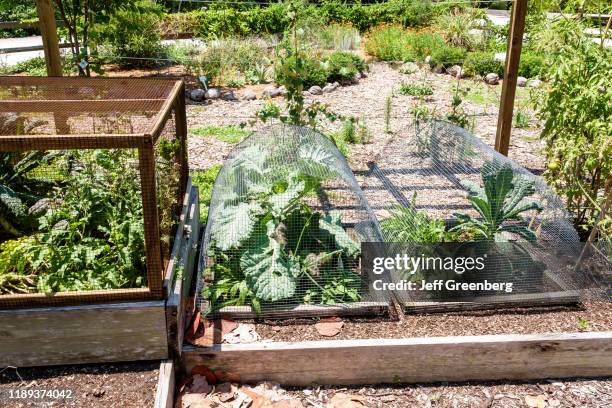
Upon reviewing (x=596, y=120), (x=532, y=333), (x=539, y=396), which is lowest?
(x=539, y=396)

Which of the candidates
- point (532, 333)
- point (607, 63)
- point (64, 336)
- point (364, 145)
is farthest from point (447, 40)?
point (64, 336)

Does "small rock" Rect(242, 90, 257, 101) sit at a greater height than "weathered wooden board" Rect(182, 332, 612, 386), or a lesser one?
greater

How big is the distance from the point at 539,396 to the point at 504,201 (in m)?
1.27

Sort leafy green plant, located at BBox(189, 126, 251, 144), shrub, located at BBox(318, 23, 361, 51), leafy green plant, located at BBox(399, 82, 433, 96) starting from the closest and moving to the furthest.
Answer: leafy green plant, located at BBox(189, 126, 251, 144), leafy green plant, located at BBox(399, 82, 433, 96), shrub, located at BBox(318, 23, 361, 51)

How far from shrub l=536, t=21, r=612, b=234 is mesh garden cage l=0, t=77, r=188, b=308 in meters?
2.68

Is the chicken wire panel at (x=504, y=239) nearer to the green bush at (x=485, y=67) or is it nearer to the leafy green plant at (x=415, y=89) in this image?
the leafy green plant at (x=415, y=89)

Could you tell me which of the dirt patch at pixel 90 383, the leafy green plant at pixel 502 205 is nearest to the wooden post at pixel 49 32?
the dirt patch at pixel 90 383

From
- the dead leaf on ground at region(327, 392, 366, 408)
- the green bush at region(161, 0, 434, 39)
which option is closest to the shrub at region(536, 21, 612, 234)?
the dead leaf on ground at region(327, 392, 366, 408)

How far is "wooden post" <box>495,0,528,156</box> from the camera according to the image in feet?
17.1

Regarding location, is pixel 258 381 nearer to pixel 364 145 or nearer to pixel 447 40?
pixel 364 145

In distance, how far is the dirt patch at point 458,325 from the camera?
3.37 meters

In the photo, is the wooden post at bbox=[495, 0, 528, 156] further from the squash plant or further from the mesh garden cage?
the mesh garden cage

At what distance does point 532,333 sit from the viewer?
11.1ft

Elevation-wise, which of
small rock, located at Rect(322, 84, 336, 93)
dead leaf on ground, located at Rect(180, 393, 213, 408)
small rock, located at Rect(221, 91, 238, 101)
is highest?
small rock, located at Rect(322, 84, 336, 93)
